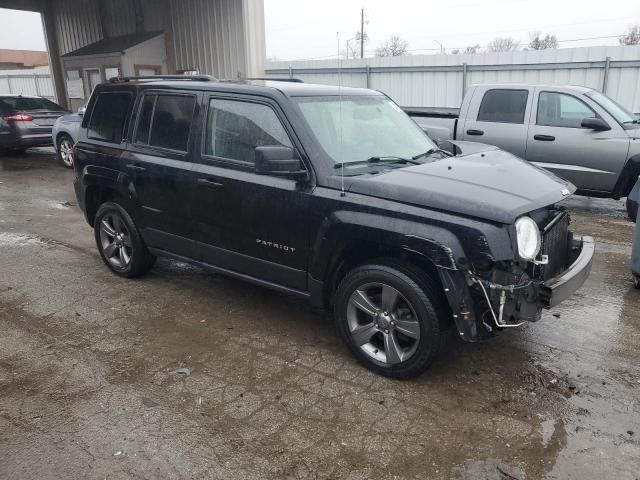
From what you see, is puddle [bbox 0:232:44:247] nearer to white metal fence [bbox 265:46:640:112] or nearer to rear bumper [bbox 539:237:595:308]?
rear bumper [bbox 539:237:595:308]

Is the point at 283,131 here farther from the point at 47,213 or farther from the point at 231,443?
the point at 47,213

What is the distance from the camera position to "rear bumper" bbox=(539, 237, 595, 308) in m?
3.14

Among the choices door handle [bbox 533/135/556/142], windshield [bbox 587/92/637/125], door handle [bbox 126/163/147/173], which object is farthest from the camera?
door handle [bbox 533/135/556/142]

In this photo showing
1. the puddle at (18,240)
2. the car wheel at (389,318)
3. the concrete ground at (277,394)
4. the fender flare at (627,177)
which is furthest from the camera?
the fender flare at (627,177)

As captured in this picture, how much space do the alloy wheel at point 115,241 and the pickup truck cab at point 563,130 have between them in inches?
177

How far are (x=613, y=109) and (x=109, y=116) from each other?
6928 millimetres

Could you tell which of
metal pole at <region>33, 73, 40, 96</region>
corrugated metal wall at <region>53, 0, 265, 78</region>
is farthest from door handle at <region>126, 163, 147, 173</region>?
metal pole at <region>33, 73, 40, 96</region>

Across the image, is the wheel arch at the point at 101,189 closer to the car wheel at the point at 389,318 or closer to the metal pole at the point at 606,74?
the car wheel at the point at 389,318

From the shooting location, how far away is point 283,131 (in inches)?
150

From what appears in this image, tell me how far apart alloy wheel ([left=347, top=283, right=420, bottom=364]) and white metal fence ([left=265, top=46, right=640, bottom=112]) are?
24.6ft

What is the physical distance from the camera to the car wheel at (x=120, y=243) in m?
5.09

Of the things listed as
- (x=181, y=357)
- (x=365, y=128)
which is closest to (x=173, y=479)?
(x=181, y=357)

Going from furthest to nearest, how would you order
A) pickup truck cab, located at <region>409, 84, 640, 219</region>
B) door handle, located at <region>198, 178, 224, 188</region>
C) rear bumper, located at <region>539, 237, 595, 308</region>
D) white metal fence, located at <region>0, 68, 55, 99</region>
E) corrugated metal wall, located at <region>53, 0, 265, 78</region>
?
white metal fence, located at <region>0, 68, 55, 99</region>
corrugated metal wall, located at <region>53, 0, 265, 78</region>
pickup truck cab, located at <region>409, 84, 640, 219</region>
door handle, located at <region>198, 178, 224, 188</region>
rear bumper, located at <region>539, 237, 595, 308</region>

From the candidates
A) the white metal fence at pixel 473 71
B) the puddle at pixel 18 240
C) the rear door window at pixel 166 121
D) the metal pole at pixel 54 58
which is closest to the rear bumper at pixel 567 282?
the rear door window at pixel 166 121
